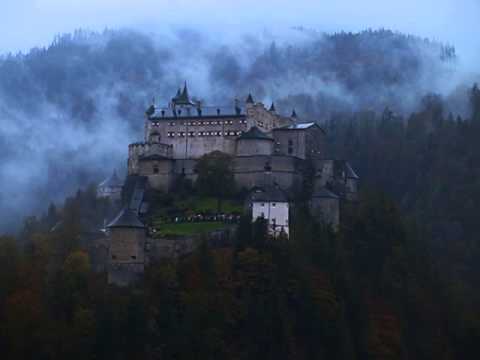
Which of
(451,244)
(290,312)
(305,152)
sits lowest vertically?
(290,312)

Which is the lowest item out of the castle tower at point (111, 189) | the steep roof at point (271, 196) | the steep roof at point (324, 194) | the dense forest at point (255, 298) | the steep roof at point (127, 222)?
the dense forest at point (255, 298)

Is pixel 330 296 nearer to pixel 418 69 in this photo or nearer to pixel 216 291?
pixel 216 291

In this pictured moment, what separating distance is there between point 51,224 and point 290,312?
2219 centimetres

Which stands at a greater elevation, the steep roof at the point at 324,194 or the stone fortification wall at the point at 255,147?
the stone fortification wall at the point at 255,147

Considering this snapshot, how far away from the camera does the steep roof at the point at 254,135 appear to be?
74.2m

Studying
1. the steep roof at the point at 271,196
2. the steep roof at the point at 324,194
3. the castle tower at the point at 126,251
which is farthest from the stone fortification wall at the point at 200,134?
the castle tower at the point at 126,251

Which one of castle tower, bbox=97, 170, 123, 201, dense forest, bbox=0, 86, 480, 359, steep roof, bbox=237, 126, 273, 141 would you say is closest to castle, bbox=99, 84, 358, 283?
steep roof, bbox=237, 126, 273, 141

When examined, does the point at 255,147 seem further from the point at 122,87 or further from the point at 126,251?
the point at 122,87

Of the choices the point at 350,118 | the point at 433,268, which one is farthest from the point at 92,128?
the point at 433,268

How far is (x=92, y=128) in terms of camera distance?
5251 inches

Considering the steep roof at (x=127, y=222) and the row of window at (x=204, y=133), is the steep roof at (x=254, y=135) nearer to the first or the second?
the row of window at (x=204, y=133)

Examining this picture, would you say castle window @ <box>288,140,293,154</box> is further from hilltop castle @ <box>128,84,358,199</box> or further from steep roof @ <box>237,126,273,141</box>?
steep roof @ <box>237,126,273,141</box>

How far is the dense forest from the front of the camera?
5600 cm

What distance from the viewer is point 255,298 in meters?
59.5
